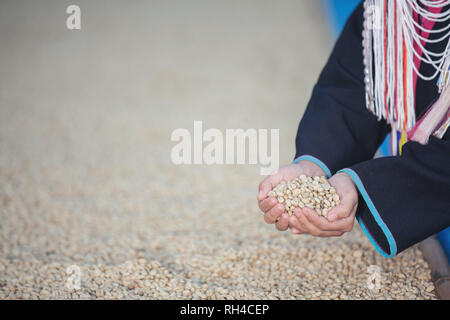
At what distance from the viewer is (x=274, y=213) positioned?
4.08 ft

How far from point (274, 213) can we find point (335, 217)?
17 cm

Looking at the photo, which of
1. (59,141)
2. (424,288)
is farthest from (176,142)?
(424,288)

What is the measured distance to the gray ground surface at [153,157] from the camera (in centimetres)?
157

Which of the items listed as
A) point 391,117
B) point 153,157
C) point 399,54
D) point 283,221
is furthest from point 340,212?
point 153,157

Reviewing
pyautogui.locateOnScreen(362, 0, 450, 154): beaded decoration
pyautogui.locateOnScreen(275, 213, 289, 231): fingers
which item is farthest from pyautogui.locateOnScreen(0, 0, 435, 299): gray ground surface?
pyautogui.locateOnScreen(362, 0, 450, 154): beaded decoration

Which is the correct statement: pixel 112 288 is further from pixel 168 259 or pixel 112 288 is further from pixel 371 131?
pixel 371 131

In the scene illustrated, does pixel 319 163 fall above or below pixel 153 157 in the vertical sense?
above

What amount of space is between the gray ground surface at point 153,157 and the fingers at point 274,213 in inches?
12.7

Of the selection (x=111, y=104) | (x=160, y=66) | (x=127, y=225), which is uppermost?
(x=160, y=66)

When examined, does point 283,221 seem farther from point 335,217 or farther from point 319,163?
point 319,163

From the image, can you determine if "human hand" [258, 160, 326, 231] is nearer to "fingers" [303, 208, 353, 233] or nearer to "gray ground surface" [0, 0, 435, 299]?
"fingers" [303, 208, 353, 233]

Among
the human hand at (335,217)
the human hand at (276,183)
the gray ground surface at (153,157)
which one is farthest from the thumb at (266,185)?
the gray ground surface at (153,157)

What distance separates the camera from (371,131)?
4.81ft

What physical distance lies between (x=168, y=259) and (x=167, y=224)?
440mm
